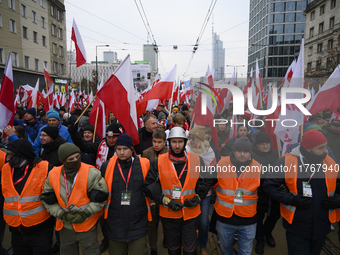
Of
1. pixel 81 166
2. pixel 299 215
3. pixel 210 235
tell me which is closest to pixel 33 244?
pixel 81 166

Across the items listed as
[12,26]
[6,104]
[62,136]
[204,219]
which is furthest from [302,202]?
[12,26]

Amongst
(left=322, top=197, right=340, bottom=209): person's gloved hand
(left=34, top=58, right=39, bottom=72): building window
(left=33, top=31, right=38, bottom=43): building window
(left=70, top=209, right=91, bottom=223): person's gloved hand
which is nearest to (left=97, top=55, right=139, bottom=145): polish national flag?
(left=70, top=209, right=91, bottom=223): person's gloved hand

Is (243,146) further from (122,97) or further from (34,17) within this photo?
(34,17)

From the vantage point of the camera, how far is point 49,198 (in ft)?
8.03

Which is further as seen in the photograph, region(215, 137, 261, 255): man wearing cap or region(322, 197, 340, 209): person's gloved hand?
region(215, 137, 261, 255): man wearing cap

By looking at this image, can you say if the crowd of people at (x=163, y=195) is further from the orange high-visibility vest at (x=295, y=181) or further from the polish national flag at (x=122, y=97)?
the polish national flag at (x=122, y=97)

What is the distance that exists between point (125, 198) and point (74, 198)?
1.87 feet

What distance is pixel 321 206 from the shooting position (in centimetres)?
240

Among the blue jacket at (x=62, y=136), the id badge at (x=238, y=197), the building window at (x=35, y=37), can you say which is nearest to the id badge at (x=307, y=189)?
the id badge at (x=238, y=197)

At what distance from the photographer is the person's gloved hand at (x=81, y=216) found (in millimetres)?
2422

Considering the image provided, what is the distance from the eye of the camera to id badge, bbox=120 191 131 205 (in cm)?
257

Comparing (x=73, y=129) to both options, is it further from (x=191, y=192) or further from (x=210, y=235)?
(x=210, y=235)

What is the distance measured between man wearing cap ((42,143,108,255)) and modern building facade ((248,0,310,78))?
175ft

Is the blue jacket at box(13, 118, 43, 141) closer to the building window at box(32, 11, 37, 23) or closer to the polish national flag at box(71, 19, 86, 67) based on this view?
the polish national flag at box(71, 19, 86, 67)
